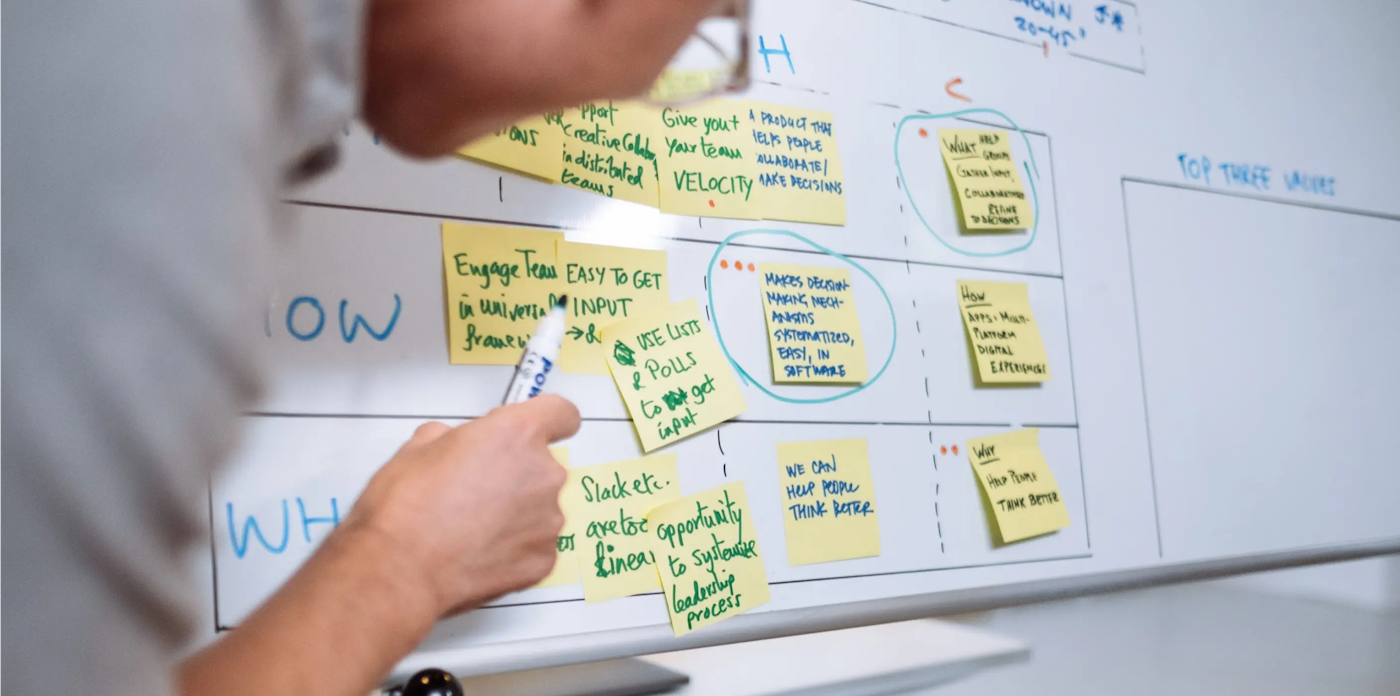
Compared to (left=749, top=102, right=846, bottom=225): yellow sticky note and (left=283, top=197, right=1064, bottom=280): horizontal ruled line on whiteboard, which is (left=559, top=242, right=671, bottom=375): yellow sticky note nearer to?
(left=283, top=197, right=1064, bottom=280): horizontal ruled line on whiteboard

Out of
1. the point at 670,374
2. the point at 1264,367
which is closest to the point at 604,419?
Answer: the point at 670,374

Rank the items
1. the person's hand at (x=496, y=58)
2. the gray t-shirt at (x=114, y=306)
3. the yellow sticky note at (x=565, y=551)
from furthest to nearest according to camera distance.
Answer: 1. the yellow sticky note at (x=565, y=551)
2. the person's hand at (x=496, y=58)
3. the gray t-shirt at (x=114, y=306)

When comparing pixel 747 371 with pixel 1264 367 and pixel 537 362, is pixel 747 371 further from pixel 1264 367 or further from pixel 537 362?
pixel 1264 367

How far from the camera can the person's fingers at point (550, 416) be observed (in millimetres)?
586

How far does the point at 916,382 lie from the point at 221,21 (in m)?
0.69

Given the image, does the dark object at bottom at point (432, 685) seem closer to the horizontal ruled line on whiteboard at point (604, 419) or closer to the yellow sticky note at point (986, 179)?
the horizontal ruled line on whiteboard at point (604, 419)

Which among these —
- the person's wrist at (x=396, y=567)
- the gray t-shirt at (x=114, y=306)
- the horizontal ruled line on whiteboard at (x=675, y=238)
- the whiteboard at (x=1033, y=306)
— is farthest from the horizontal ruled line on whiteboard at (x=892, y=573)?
the gray t-shirt at (x=114, y=306)

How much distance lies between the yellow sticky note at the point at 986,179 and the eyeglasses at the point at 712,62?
424mm

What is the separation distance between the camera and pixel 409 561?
19.9 inches

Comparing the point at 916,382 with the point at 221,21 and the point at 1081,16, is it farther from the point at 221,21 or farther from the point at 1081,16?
the point at 221,21

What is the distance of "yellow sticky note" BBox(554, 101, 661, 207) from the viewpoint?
68 cm

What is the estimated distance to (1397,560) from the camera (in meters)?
1.20

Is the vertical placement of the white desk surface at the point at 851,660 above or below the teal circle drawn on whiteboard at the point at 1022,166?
below

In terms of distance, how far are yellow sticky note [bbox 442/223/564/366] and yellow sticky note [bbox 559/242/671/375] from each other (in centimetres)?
2
